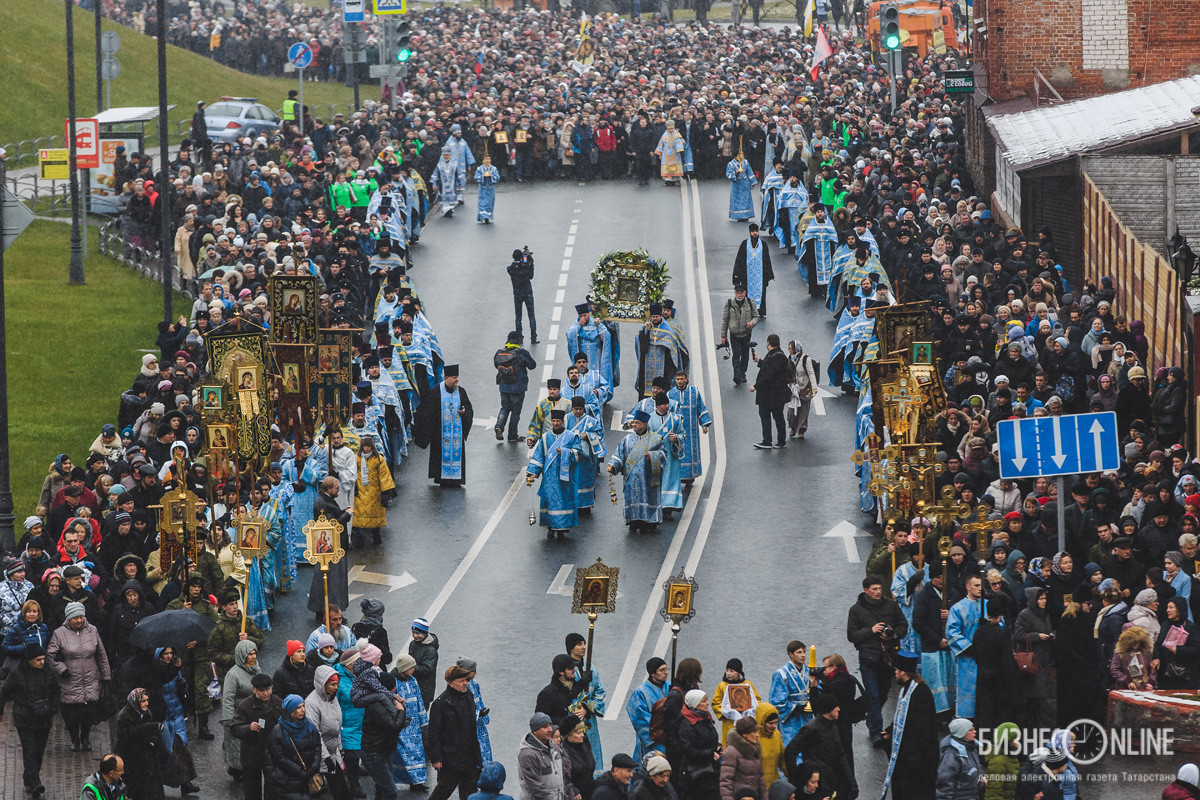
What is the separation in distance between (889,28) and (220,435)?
18878 mm

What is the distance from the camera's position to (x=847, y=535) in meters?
23.9

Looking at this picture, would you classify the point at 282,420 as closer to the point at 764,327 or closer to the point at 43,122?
the point at 764,327

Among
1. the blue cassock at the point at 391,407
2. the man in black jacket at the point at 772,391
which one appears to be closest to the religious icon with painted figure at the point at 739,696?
the blue cassock at the point at 391,407

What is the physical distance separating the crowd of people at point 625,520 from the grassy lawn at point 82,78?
10.9 meters

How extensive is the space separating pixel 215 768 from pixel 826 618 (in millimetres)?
6581

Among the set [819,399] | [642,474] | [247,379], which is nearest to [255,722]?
[247,379]

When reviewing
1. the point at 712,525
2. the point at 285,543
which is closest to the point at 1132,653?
the point at 712,525

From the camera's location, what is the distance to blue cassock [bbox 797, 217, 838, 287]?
113ft

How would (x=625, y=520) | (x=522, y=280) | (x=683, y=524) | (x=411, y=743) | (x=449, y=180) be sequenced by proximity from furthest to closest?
(x=449, y=180) → (x=522, y=280) → (x=683, y=524) → (x=625, y=520) → (x=411, y=743)

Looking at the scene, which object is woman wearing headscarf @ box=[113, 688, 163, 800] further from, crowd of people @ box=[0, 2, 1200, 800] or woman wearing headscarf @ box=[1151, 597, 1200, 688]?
woman wearing headscarf @ box=[1151, 597, 1200, 688]

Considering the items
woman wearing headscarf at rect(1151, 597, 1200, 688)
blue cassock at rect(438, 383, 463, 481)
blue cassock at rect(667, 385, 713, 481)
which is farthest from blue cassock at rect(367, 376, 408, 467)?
woman wearing headscarf at rect(1151, 597, 1200, 688)

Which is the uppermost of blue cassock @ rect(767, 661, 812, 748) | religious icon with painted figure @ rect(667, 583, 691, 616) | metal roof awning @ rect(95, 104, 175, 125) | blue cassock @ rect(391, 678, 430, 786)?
metal roof awning @ rect(95, 104, 175, 125)

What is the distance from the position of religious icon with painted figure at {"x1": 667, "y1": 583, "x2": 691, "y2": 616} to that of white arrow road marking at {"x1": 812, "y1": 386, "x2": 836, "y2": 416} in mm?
11860

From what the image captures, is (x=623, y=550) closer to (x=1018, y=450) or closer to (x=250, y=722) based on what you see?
(x=1018, y=450)
